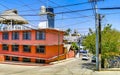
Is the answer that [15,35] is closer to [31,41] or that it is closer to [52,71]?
[31,41]

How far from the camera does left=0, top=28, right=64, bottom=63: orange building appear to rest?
40.9m

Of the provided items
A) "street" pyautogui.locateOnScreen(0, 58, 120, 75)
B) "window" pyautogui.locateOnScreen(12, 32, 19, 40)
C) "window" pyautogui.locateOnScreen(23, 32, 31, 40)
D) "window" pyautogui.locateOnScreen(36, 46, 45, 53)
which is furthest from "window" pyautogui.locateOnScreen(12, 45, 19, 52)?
"street" pyautogui.locateOnScreen(0, 58, 120, 75)

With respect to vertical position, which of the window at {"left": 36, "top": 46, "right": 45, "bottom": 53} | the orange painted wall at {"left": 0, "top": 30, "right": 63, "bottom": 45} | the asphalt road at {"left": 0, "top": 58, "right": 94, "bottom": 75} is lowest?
the asphalt road at {"left": 0, "top": 58, "right": 94, "bottom": 75}

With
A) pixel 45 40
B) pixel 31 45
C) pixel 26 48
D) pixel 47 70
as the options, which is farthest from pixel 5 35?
pixel 47 70

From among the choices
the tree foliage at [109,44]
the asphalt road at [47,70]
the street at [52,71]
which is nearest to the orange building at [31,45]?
the street at [52,71]

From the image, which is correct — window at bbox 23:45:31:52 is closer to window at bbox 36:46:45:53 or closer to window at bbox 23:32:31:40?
window at bbox 23:32:31:40

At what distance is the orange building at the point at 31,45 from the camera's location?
4094cm

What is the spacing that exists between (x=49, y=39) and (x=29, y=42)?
13.3ft

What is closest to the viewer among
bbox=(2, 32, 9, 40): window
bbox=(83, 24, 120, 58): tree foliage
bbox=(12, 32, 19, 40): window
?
bbox=(83, 24, 120, 58): tree foliage

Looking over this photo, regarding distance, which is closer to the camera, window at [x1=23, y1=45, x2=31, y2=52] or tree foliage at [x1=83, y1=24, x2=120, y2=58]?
tree foliage at [x1=83, y1=24, x2=120, y2=58]

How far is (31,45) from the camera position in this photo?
42.3m

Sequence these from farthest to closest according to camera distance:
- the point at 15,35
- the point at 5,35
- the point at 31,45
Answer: the point at 5,35 → the point at 15,35 → the point at 31,45

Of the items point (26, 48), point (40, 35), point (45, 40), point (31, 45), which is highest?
point (40, 35)

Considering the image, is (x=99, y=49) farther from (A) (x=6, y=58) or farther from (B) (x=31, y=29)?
(A) (x=6, y=58)
